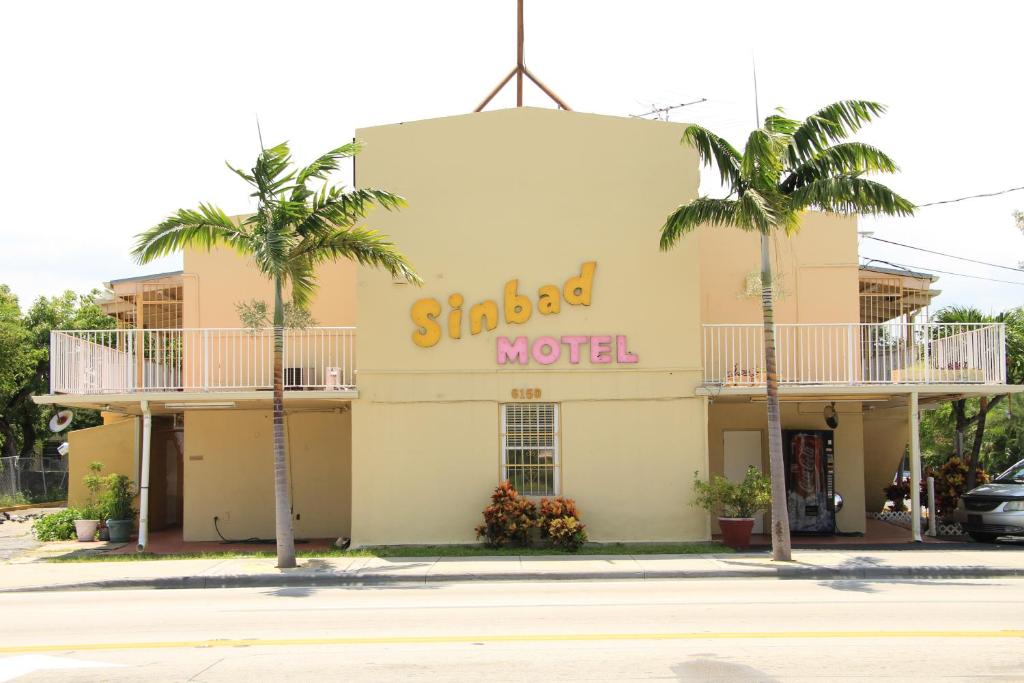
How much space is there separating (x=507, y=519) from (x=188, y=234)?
6.84m

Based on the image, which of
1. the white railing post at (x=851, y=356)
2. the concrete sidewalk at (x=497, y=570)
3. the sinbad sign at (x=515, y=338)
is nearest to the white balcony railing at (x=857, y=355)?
the white railing post at (x=851, y=356)

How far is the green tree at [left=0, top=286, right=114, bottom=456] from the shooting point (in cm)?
3863

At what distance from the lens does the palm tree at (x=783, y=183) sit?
1520 cm

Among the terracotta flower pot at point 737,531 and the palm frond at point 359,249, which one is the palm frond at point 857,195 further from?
the palm frond at point 359,249

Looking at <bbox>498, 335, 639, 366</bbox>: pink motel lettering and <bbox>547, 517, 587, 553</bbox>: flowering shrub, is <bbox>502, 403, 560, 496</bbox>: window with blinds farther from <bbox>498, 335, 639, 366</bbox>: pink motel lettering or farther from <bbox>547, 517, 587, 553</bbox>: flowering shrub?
<bbox>547, 517, 587, 553</bbox>: flowering shrub

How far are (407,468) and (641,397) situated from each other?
424 cm

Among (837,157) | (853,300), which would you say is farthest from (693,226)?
(853,300)

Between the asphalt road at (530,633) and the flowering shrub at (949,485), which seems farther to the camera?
the flowering shrub at (949,485)

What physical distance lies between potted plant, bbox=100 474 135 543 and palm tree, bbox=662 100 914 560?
1174 cm

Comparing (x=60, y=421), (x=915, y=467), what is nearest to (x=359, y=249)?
(x=915, y=467)

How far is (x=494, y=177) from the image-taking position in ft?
59.1

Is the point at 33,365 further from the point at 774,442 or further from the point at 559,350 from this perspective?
the point at 774,442

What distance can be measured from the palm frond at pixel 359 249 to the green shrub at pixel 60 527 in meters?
8.23

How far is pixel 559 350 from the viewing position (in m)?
17.9
